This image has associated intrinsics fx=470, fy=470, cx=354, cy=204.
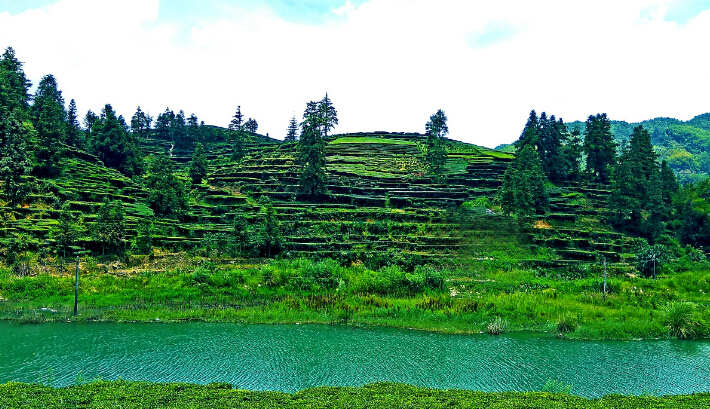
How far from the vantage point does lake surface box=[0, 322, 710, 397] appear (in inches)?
823

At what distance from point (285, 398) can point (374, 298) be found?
1831cm

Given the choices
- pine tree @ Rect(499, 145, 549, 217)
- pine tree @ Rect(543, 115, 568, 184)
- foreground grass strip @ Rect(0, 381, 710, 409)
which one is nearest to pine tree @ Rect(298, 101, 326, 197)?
pine tree @ Rect(499, 145, 549, 217)

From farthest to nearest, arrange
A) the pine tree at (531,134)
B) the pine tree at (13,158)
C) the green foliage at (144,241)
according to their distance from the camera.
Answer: the pine tree at (531,134), the pine tree at (13,158), the green foliage at (144,241)

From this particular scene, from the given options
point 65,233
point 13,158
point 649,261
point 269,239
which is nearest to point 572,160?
point 649,261

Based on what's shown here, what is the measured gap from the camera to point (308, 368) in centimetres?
2241

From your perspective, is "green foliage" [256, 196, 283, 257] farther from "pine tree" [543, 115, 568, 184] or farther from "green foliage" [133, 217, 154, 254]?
"pine tree" [543, 115, 568, 184]

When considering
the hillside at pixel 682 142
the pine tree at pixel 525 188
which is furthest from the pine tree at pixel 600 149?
the hillside at pixel 682 142

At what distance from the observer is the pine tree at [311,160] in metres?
56.5

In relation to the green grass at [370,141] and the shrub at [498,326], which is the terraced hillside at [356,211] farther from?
the shrub at [498,326]

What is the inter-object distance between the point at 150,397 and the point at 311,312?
56.0 feet

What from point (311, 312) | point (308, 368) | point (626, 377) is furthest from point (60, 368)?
point (626, 377)

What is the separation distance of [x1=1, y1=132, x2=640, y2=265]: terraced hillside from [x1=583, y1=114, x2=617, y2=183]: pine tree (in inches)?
186

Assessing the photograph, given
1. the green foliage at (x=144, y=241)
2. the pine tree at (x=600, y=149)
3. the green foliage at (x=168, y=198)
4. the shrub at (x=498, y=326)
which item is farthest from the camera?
the pine tree at (x=600, y=149)

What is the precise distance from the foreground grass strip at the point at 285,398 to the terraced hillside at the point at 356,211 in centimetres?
2552
